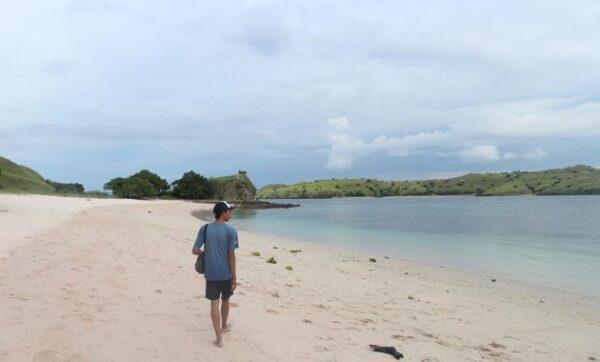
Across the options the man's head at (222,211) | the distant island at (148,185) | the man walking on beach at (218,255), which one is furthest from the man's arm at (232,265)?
the distant island at (148,185)

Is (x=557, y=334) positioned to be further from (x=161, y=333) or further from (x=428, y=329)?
(x=161, y=333)

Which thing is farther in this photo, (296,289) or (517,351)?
(296,289)

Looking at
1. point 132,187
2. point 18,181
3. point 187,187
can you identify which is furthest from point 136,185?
point 18,181

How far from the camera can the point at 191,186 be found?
136 m

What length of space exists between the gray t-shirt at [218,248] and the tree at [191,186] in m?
132

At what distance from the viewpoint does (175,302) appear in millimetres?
9852

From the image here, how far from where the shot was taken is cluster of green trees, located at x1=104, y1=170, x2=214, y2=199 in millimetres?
120000

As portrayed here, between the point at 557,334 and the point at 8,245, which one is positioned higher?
the point at 8,245

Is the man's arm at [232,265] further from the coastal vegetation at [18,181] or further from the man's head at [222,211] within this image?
the coastal vegetation at [18,181]

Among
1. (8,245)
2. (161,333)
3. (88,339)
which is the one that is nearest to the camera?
(88,339)

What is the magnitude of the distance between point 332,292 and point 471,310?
395 cm

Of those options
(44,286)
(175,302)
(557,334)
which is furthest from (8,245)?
(557,334)

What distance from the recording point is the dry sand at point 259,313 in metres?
7.30

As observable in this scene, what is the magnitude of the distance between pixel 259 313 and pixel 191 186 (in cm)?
13045
